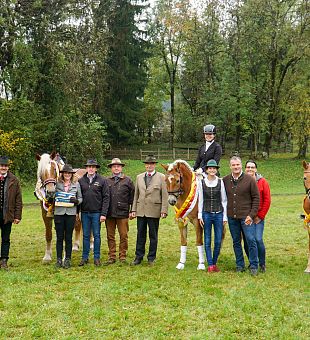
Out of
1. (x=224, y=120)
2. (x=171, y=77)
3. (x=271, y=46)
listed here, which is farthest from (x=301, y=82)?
(x=171, y=77)

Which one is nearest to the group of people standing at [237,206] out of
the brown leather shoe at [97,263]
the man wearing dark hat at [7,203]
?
the brown leather shoe at [97,263]

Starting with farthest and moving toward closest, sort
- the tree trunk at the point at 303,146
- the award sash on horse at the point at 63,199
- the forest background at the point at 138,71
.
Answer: the tree trunk at the point at 303,146, the forest background at the point at 138,71, the award sash on horse at the point at 63,199

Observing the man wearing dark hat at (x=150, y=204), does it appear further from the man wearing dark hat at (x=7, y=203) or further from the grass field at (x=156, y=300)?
the man wearing dark hat at (x=7, y=203)

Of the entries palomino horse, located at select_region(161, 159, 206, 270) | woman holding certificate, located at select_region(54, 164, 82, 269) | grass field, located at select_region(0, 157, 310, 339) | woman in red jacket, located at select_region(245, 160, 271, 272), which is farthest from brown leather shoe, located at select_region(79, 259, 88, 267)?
woman in red jacket, located at select_region(245, 160, 271, 272)

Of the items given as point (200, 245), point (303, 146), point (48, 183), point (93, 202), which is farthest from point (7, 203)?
point (303, 146)

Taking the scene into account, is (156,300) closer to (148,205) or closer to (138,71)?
(148,205)

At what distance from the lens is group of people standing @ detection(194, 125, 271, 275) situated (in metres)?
7.70

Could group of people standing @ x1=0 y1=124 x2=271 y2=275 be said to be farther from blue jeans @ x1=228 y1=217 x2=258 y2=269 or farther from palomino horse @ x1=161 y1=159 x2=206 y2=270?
palomino horse @ x1=161 y1=159 x2=206 y2=270

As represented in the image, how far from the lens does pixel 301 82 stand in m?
37.9

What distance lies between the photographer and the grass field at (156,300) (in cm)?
524

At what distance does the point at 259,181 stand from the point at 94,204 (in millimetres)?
3273

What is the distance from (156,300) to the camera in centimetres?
637

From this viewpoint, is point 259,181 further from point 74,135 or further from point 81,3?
point 81,3

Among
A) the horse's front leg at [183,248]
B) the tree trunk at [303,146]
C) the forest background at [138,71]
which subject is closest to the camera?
the horse's front leg at [183,248]
